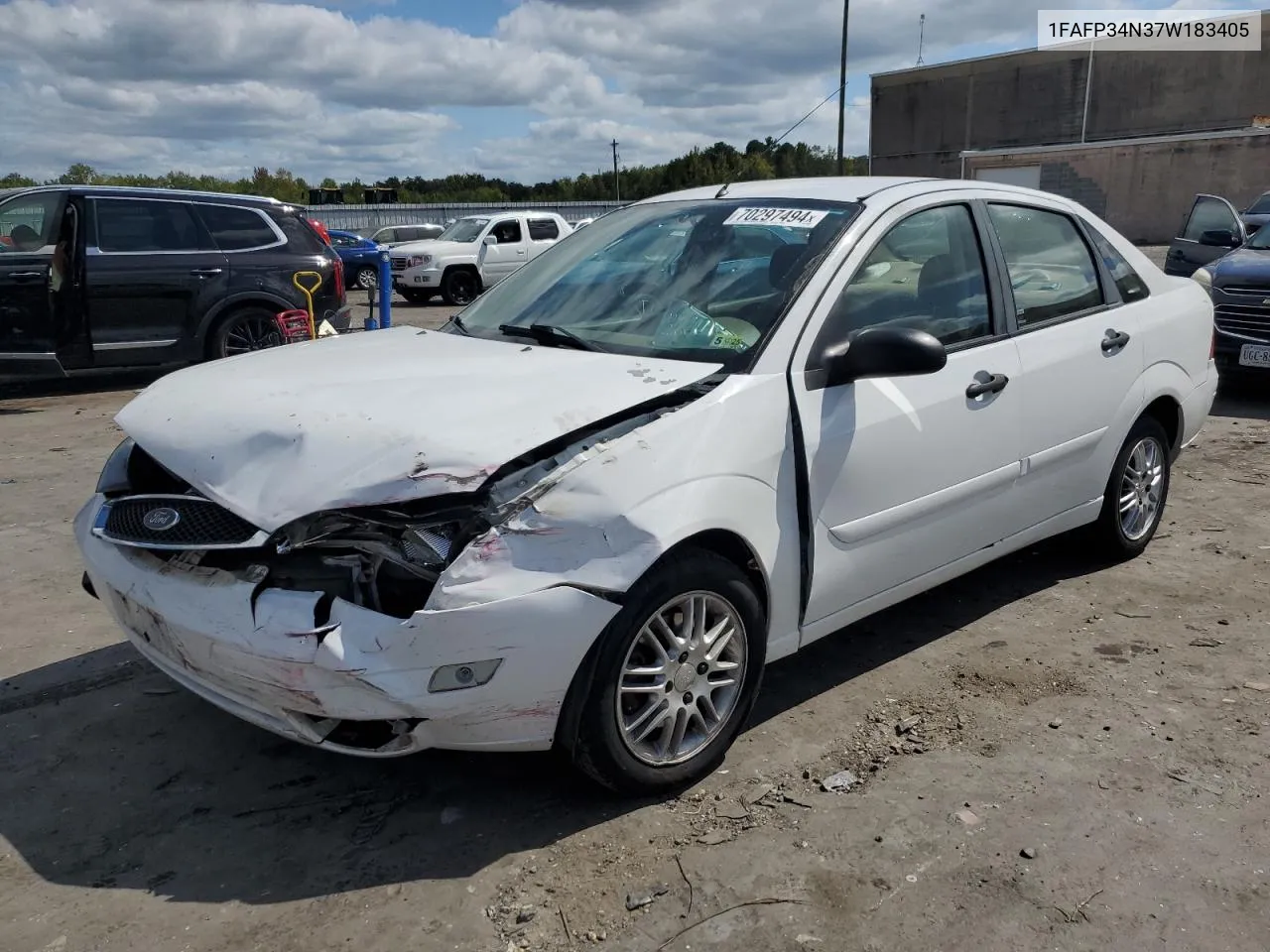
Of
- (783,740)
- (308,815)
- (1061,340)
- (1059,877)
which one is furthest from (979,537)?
(308,815)

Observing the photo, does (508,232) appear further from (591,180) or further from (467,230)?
(591,180)

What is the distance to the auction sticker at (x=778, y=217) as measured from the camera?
11.6ft

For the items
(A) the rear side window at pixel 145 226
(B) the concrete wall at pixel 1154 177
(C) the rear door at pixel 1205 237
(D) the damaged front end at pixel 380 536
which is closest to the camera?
(D) the damaged front end at pixel 380 536

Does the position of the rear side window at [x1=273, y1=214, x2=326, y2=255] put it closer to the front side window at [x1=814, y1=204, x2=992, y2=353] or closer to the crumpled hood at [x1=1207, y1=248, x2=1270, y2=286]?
the front side window at [x1=814, y1=204, x2=992, y2=353]

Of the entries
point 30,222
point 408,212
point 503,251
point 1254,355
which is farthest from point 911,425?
point 408,212

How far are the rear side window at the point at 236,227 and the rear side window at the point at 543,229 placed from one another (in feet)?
37.8

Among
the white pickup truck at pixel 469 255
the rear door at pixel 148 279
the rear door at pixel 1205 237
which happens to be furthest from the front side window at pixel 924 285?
the white pickup truck at pixel 469 255

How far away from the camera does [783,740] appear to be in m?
3.30

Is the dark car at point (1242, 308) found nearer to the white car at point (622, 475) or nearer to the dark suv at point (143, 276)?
the white car at point (622, 475)

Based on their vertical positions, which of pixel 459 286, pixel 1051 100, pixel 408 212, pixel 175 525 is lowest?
pixel 459 286

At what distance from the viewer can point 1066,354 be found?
13.4 ft

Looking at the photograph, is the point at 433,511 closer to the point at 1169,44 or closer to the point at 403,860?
the point at 403,860

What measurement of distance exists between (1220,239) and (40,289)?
11.3m

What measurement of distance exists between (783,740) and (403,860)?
4.14ft
